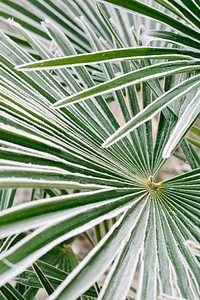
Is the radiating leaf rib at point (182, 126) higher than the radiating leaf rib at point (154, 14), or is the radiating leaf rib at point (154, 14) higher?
the radiating leaf rib at point (154, 14)

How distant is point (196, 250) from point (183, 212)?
11 centimetres

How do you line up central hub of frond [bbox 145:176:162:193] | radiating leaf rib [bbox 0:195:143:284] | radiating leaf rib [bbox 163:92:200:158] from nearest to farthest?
radiating leaf rib [bbox 0:195:143:284] → radiating leaf rib [bbox 163:92:200:158] → central hub of frond [bbox 145:176:162:193]

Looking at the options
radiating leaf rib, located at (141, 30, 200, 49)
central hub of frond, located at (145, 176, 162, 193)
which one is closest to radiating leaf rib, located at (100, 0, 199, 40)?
radiating leaf rib, located at (141, 30, 200, 49)

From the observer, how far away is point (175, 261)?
577 mm

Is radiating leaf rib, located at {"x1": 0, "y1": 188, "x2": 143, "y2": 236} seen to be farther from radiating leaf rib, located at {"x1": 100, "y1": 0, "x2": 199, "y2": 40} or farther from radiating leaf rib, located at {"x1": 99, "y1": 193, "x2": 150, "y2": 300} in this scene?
radiating leaf rib, located at {"x1": 100, "y1": 0, "x2": 199, "y2": 40}

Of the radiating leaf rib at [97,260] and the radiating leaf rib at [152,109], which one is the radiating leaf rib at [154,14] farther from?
the radiating leaf rib at [97,260]

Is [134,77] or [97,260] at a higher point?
[134,77]

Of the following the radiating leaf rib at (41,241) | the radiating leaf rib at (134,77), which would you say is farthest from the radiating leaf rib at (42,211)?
the radiating leaf rib at (134,77)

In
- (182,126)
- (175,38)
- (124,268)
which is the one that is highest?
(175,38)

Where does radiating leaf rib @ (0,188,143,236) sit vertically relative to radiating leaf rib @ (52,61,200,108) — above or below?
below

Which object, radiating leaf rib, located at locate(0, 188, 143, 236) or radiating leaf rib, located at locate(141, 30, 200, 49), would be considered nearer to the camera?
radiating leaf rib, located at locate(0, 188, 143, 236)

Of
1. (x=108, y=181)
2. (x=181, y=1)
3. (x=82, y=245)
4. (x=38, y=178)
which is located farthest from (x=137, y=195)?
(x=82, y=245)

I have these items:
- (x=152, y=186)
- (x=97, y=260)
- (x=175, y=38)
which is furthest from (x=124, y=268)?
(x=175, y=38)

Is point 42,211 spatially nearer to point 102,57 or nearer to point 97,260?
point 97,260
